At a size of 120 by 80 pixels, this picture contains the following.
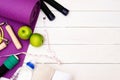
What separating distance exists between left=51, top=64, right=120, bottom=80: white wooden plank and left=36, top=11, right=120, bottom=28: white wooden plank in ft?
0.63

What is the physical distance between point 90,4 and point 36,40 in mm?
328

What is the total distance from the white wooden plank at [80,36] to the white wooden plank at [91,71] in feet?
0.35

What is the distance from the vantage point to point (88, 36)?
3.72 feet

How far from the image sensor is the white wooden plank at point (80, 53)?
1083 millimetres

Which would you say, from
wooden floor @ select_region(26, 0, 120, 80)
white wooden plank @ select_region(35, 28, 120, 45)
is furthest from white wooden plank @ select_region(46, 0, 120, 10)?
white wooden plank @ select_region(35, 28, 120, 45)

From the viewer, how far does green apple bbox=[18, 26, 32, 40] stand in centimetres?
107

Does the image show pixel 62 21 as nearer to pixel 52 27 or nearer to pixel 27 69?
pixel 52 27

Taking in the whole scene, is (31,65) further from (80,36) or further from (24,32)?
(80,36)

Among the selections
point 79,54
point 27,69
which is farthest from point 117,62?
point 27,69

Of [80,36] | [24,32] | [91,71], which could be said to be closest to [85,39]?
[80,36]

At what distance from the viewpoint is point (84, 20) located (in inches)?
45.8

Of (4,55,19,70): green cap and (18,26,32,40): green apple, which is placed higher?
(18,26,32,40): green apple

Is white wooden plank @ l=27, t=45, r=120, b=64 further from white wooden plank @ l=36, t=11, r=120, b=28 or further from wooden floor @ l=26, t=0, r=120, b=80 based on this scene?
white wooden plank @ l=36, t=11, r=120, b=28

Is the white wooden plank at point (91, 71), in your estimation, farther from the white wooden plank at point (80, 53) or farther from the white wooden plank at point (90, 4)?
the white wooden plank at point (90, 4)
